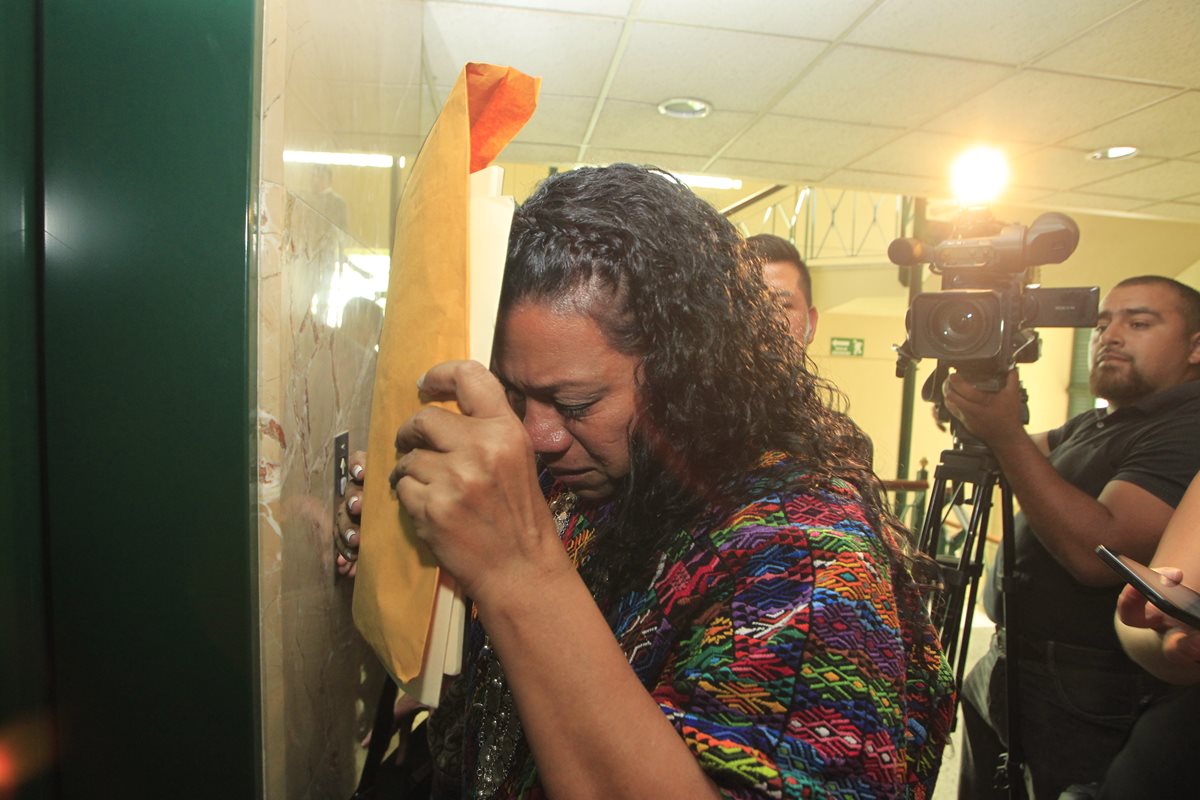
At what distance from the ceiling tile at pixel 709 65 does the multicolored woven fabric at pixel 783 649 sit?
2.08 metres

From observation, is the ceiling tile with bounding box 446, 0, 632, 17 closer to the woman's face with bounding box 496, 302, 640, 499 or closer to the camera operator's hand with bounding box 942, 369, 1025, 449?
the camera operator's hand with bounding box 942, 369, 1025, 449

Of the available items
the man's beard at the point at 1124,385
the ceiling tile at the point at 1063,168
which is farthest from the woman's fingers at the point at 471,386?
the ceiling tile at the point at 1063,168

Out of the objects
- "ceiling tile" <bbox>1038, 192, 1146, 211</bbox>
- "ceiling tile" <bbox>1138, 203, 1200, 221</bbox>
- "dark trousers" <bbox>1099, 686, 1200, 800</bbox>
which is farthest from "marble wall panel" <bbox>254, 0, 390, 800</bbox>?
"ceiling tile" <bbox>1138, 203, 1200, 221</bbox>

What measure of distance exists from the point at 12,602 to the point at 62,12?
60cm

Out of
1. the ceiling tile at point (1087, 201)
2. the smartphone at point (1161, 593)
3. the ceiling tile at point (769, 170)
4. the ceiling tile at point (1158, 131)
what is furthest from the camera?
the ceiling tile at point (1087, 201)

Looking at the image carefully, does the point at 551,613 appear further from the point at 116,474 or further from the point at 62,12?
the point at 62,12

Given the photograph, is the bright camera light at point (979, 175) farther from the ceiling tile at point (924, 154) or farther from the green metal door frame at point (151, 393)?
the green metal door frame at point (151, 393)

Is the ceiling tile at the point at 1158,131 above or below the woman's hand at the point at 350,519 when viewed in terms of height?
above

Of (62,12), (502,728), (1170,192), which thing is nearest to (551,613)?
(502,728)

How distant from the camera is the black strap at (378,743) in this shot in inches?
38.8

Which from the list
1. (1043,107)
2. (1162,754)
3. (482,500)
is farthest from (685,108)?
(482,500)

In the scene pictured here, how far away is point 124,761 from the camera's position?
72 cm

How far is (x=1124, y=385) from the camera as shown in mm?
1725

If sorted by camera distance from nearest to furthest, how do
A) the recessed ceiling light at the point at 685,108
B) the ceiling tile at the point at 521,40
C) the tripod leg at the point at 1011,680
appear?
the tripod leg at the point at 1011,680 → the ceiling tile at the point at 521,40 → the recessed ceiling light at the point at 685,108
